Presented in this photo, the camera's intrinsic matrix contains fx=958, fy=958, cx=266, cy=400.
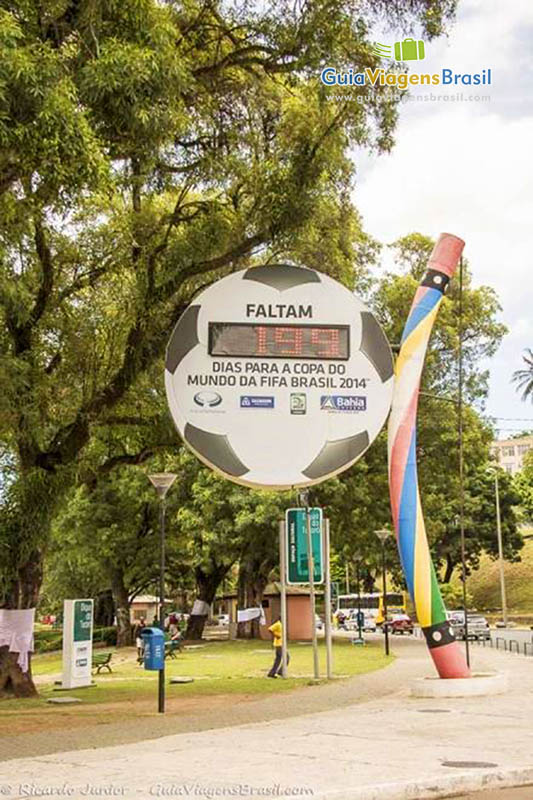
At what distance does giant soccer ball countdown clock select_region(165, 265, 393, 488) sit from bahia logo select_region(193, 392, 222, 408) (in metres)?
0.02

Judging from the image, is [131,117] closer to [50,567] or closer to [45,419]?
[45,419]

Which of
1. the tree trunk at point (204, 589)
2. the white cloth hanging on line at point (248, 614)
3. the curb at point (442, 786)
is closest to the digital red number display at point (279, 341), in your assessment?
the curb at point (442, 786)

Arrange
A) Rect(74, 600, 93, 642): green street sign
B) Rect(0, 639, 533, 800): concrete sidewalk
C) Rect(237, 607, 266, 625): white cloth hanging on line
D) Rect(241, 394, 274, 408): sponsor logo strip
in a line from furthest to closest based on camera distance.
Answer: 1. Rect(237, 607, 266, 625): white cloth hanging on line
2. Rect(74, 600, 93, 642): green street sign
3. Rect(241, 394, 274, 408): sponsor logo strip
4. Rect(0, 639, 533, 800): concrete sidewalk

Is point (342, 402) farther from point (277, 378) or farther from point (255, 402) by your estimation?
point (255, 402)

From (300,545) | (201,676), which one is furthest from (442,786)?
(201,676)

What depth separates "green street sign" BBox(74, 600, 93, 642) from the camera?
2128cm

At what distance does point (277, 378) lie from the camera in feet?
52.3

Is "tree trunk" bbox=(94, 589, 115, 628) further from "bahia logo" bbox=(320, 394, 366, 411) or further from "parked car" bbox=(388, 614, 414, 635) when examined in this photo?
"bahia logo" bbox=(320, 394, 366, 411)

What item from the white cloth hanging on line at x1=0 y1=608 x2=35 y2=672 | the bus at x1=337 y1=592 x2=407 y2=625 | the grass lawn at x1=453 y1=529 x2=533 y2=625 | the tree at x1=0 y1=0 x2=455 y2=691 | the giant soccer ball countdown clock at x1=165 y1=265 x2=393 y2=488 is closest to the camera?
the tree at x1=0 y1=0 x2=455 y2=691

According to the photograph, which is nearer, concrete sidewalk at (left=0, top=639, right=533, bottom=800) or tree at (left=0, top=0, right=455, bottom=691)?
concrete sidewalk at (left=0, top=639, right=533, bottom=800)

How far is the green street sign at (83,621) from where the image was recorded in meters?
21.3

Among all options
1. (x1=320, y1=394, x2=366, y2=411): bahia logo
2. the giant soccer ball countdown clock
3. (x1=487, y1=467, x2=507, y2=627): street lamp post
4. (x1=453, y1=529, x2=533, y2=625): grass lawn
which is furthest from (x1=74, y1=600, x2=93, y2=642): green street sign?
(x1=453, y1=529, x2=533, y2=625): grass lawn

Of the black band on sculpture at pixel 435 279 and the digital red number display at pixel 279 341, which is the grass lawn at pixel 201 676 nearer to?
the digital red number display at pixel 279 341

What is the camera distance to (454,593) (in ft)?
206
